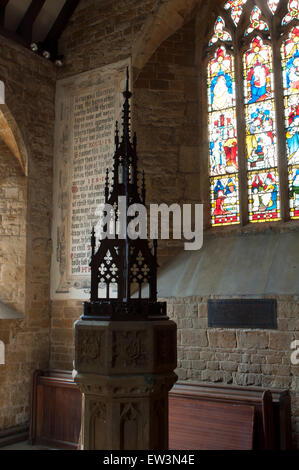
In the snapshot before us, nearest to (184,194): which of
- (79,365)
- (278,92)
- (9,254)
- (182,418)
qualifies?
(278,92)

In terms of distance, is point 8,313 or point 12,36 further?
point 12,36

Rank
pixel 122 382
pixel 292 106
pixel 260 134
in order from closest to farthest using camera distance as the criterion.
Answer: pixel 122 382, pixel 292 106, pixel 260 134

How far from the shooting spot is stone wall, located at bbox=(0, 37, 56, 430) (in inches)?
225

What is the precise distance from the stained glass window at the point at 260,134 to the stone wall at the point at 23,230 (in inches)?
108

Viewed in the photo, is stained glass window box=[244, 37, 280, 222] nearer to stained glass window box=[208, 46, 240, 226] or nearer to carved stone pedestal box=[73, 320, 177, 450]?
stained glass window box=[208, 46, 240, 226]

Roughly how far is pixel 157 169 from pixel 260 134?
1376 mm

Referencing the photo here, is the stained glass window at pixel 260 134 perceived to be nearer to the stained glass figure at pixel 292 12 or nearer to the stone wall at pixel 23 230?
the stained glass figure at pixel 292 12

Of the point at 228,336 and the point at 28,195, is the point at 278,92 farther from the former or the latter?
the point at 28,195

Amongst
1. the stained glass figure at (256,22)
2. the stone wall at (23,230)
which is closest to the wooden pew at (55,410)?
the stone wall at (23,230)

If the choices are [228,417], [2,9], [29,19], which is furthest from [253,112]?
[228,417]

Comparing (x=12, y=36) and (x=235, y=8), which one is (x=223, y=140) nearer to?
(x=235, y=8)

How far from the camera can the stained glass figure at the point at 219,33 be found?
6288 millimetres

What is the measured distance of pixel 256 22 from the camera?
6066 mm

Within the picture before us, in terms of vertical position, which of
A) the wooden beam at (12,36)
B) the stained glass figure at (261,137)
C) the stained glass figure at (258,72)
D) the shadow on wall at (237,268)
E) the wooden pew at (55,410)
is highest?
the wooden beam at (12,36)
